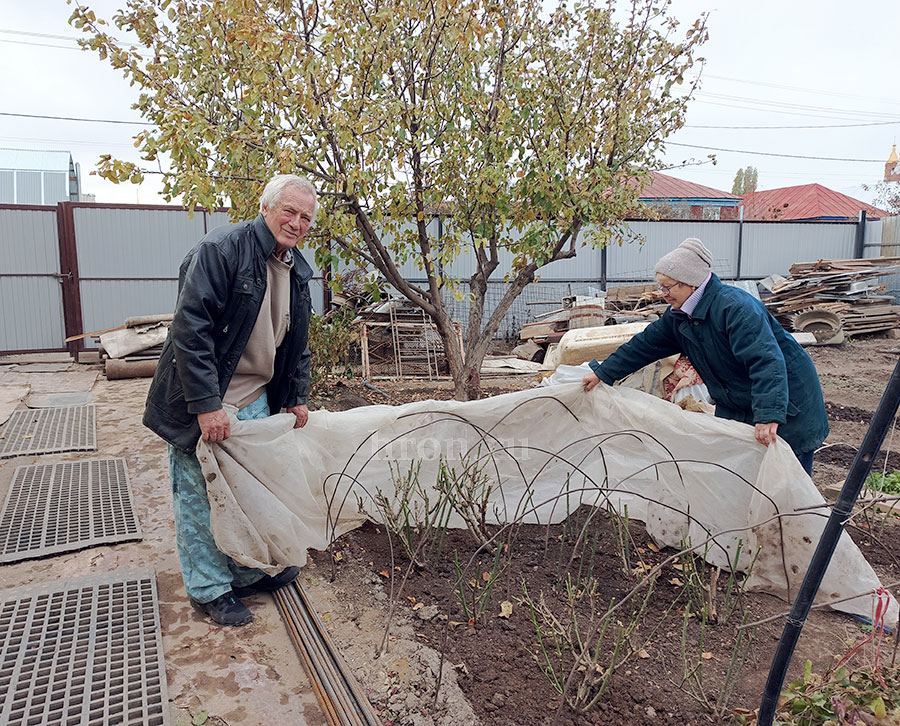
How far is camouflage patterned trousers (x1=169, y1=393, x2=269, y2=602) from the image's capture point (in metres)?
2.32

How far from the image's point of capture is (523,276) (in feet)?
17.7

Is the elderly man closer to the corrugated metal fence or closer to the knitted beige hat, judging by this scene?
the knitted beige hat

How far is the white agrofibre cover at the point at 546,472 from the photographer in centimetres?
231

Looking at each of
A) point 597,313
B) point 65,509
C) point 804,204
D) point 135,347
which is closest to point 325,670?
point 65,509

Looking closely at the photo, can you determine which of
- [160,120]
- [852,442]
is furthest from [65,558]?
[852,442]

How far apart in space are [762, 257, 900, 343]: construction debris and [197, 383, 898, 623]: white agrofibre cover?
1020 centimetres

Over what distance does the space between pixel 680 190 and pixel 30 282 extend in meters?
27.4

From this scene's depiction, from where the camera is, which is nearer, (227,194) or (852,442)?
(227,194)

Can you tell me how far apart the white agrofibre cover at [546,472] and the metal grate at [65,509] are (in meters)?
0.96

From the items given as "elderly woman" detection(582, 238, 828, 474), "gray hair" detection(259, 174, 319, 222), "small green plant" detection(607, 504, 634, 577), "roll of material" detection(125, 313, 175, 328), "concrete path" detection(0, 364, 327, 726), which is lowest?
"concrete path" detection(0, 364, 327, 726)

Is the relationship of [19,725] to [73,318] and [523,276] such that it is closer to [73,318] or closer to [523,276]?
[523,276]

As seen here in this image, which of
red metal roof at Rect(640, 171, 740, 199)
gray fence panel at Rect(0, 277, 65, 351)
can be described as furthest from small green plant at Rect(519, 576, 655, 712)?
red metal roof at Rect(640, 171, 740, 199)

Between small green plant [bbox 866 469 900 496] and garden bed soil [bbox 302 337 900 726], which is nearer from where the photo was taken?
garden bed soil [bbox 302 337 900 726]

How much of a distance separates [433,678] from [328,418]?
1.18 m
